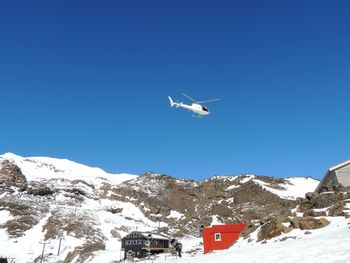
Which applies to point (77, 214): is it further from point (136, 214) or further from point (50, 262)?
point (50, 262)

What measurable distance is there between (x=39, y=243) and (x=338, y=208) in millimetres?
99282

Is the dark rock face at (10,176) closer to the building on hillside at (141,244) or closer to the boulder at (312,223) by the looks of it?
the building on hillside at (141,244)

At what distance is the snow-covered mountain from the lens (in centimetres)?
10569

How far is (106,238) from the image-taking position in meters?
115

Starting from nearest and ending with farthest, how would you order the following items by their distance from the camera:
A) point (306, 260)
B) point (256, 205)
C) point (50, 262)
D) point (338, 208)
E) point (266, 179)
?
1. point (306, 260)
2. point (338, 208)
3. point (50, 262)
4. point (256, 205)
5. point (266, 179)

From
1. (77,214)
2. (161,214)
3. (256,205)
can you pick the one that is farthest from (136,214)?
(256,205)

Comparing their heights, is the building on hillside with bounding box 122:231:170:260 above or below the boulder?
above

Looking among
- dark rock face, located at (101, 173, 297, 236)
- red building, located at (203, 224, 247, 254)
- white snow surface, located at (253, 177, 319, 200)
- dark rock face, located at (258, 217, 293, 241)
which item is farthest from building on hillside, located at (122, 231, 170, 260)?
white snow surface, located at (253, 177, 319, 200)

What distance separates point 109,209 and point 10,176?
5659cm

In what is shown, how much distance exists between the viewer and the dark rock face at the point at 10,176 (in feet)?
531

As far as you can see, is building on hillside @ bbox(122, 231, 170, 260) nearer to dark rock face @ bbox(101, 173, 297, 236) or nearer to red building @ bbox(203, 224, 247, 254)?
red building @ bbox(203, 224, 247, 254)

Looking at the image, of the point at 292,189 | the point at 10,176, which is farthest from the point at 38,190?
the point at 292,189

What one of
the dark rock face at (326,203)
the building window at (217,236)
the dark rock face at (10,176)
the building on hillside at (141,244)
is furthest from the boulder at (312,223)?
the dark rock face at (10,176)

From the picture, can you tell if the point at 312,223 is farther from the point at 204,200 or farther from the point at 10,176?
the point at 10,176
